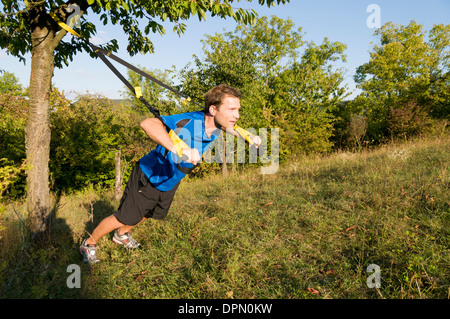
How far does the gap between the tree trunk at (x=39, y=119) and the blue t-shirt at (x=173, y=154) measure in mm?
1396

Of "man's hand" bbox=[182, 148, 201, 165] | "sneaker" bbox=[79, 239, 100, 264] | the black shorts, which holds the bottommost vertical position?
"sneaker" bbox=[79, 239, 100, 264]

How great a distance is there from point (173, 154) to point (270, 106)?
14.9m

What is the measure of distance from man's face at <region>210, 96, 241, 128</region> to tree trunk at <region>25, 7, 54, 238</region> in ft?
7.13

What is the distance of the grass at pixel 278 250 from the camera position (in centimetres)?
209

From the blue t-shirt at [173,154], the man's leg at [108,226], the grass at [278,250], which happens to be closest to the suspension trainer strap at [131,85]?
the blue t-shirt at [173,154]

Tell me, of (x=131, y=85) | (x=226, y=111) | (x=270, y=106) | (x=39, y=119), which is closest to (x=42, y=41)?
(x=39, y=119)

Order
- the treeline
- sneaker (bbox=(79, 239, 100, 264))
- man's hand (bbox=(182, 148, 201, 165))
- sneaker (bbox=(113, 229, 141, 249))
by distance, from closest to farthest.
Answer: man's hand (bbox=(182, 148, 201, 165)) → sneaker (bbox=(79, 239, 100, 264)) → sneaker (bbox=(113, 229, 141, 249)) → the treeline

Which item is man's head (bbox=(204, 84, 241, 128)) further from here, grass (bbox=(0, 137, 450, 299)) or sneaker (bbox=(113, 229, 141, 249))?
sneaker (bbox=(113, 229, 141, 249))

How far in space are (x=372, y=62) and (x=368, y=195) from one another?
22520mm

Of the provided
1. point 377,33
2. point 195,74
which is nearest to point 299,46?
point 377,33

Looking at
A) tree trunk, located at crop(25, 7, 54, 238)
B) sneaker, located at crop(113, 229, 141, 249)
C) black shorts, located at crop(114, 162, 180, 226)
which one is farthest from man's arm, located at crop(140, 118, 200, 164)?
tree trunk, located at crop(25, 7, 54, 238)

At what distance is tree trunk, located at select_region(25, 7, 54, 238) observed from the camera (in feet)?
9.26

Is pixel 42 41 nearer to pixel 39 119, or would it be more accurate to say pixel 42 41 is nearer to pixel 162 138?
pixel 39 119
